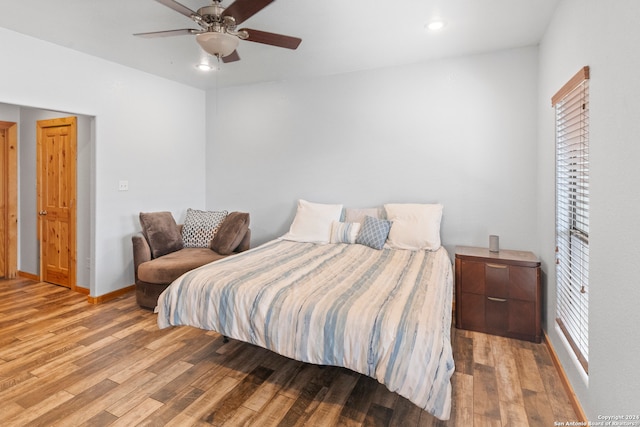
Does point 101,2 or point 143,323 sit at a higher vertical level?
point 101,2

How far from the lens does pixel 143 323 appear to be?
125 inches

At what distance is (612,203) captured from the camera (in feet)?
4.93

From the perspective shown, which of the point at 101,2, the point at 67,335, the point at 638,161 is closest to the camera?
the point at 638,161

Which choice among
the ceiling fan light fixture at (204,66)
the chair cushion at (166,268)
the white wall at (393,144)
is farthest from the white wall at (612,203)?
the ceiling fan light fixture at (204,66)

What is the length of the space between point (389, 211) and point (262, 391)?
2.18 m

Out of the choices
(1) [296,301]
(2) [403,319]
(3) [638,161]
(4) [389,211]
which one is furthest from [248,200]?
(3) [638,161]

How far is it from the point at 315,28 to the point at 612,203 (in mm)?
2420

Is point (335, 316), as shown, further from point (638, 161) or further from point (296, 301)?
point (638, 161)

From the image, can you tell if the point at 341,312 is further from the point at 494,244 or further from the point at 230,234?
the point at 230,234

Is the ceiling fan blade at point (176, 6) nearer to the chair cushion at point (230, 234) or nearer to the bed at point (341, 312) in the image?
the bed at point (341, 312)

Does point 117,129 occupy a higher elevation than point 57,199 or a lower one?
higher

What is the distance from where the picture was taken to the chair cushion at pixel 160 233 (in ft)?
12.5

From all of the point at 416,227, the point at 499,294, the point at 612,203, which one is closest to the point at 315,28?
the point at 416,227

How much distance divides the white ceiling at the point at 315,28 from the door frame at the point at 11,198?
2058 mm
